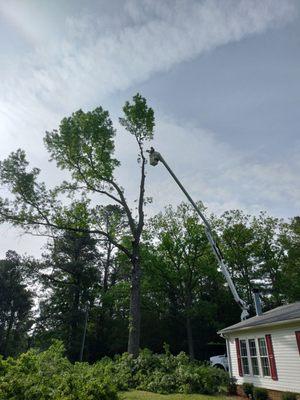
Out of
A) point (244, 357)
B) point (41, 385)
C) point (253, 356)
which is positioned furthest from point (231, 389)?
point (41, 385)

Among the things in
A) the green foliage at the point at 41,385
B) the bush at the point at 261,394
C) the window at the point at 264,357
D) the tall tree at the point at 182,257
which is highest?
the tall tree at the point at 182,257

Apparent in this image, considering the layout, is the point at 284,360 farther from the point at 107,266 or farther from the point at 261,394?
the point at 107,266

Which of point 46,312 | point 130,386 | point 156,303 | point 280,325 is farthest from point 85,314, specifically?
point 280,325

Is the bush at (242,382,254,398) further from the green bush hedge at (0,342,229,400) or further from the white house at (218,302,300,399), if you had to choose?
the green bush hedge at (0,342,229,400)

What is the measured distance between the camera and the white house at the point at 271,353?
1072 cm

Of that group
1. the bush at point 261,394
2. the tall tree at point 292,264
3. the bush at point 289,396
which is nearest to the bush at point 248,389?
→ the bush at point 261,394

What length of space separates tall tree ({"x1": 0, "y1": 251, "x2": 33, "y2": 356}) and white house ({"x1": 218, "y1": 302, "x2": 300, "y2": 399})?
3545cm

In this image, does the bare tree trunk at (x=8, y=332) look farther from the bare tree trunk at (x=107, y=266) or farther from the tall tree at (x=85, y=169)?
the tall tree at (x=85, y=169)

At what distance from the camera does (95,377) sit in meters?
10.3

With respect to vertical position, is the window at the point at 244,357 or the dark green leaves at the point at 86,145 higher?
the dark green leaves at the point at 86,145

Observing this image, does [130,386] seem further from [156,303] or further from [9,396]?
[156,303]

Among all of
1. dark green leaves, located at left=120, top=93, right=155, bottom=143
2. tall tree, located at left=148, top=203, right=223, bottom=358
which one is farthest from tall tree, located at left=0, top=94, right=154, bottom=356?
tall tree, located at left=148, top=203, right=223, bottom=358

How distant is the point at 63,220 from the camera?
18.9 m

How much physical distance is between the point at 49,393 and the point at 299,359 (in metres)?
8.08
